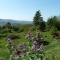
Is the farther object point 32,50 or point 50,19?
point 50,19

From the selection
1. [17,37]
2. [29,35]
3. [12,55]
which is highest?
[29,35]

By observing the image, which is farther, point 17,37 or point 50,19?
point 50,19

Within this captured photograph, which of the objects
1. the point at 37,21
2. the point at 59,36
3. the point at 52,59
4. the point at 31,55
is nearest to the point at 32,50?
the point at 31,55

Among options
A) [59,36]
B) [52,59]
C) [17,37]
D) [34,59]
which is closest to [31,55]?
[34,59]

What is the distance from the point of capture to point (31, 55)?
5.65 metres

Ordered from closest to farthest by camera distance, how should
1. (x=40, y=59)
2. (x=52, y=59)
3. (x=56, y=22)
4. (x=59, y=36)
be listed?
(x=40, y=59) → (x=52, y=59) → (x=59, y=36) → (x=56, y=22)

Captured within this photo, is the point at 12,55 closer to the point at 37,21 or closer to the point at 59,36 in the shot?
the point at 59,36

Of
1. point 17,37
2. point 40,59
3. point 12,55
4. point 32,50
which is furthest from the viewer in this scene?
point 17,37

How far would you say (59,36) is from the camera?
2520cm

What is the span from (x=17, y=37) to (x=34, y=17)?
85.4ft

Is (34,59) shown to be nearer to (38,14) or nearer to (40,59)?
(40,59)

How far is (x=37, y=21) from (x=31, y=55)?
157 feet

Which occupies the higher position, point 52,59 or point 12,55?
point 12,55

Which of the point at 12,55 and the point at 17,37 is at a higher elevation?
the point at 12,55
